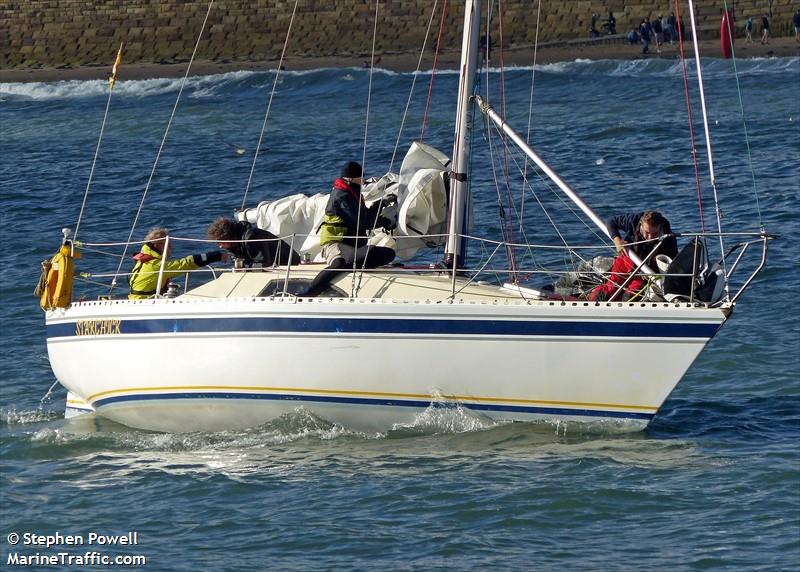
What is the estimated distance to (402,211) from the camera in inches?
553

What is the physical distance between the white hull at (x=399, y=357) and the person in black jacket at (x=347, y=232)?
2.42 feet

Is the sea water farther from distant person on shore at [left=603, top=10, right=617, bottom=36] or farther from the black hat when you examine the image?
distant person on shore at [left=603, top=10, right=617, bottom=36]

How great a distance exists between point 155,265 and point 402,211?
2617 mm

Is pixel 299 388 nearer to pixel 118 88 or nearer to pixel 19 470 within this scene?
pixel 19 470

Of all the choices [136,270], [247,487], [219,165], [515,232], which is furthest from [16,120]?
[247,487]

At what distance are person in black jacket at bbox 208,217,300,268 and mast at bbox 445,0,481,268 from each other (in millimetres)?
1728

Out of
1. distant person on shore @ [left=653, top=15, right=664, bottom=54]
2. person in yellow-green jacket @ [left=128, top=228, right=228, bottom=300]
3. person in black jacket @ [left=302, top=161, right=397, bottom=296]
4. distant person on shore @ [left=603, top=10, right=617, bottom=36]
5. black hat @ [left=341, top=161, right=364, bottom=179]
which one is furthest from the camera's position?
distant person on shore @ [left=603, top=10, right=617, bottom=36]

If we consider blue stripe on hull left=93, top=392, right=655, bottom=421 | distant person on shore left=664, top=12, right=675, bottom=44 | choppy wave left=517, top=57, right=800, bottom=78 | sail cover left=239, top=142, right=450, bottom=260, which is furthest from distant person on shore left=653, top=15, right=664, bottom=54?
blue stripe on hull left=93, top=392, right=655, bottom=421

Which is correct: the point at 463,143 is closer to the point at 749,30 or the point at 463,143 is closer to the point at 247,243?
the point at 247,243

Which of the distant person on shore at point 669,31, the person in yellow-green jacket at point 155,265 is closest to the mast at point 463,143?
the person in yellow-green jacket at point 155,265

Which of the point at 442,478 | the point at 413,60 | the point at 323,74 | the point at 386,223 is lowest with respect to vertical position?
the point at 442,478

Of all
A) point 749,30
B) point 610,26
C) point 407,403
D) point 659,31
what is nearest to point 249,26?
point 610,26

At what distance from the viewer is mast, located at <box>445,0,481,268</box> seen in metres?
13.6

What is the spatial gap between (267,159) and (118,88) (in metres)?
19.6
